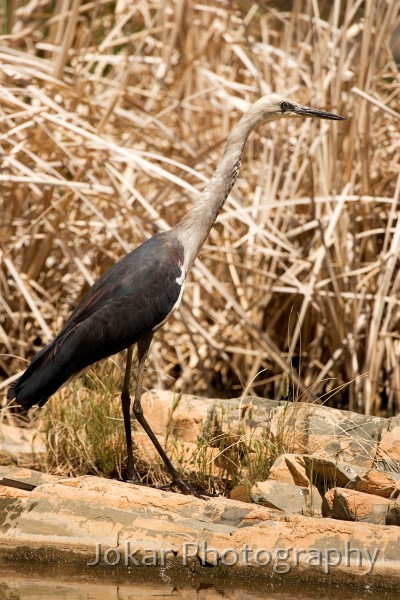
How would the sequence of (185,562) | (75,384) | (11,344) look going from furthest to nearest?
1. (11,344)
2. (75,384)
3. (185,562)

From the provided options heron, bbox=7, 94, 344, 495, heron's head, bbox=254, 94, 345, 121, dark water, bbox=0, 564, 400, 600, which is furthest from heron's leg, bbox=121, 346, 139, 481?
heron's head, bbox=254, 94, 345, 121

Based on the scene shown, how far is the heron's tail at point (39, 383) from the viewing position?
4457mm

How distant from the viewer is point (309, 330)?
6684 mm

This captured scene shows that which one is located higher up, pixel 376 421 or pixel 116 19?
pixel 116 19

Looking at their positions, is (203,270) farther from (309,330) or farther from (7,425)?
(7,425)

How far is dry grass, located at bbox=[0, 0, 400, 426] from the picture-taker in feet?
19.9

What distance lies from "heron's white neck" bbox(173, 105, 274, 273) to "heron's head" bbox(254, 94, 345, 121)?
15cm

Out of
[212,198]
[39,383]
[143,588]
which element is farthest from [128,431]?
[212,198]

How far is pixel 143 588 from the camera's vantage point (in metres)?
3.67

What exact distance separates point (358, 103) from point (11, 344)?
2.92 metres

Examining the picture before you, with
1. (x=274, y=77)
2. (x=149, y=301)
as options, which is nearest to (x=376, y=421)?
(x=149, y=301)

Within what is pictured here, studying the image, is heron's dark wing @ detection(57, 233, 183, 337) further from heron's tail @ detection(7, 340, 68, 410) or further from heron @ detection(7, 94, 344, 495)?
heron's tail @ detection(7, 340, 68, 410)

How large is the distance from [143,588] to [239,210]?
3.00 metres

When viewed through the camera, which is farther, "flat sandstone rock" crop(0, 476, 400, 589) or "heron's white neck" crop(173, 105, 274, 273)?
"heron's white neck" crop(173, 105, 274, 273)
